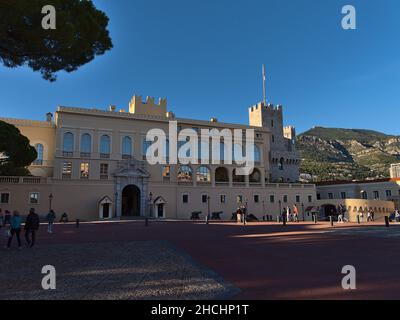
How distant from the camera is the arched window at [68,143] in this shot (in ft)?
135

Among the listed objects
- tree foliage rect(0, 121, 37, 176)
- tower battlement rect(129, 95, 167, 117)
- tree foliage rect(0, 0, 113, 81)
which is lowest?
Result: tree foliage rect(0, 121, 37, 176)

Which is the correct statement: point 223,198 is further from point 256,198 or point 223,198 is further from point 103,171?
point 103,171

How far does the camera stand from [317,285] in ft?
23.2

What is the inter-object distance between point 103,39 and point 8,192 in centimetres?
2894

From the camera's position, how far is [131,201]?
4612 cm

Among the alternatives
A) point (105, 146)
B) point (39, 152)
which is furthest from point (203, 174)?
point (39, 152)

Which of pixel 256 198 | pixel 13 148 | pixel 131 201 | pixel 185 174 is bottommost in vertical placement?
pixel 131 201

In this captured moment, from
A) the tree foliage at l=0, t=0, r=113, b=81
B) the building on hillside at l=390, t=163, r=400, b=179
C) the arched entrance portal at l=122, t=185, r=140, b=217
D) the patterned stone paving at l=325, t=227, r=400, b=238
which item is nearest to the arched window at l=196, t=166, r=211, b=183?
the arched entrance portal at l=122, t=185, r=140, b=217

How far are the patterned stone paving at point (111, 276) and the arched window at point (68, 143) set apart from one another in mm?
30354

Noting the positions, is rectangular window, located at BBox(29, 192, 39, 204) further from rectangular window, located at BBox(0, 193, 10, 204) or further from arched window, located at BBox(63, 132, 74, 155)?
arched window, located at BBox(63, 132, 74, 155)

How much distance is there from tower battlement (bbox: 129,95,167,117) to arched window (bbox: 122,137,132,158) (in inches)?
281

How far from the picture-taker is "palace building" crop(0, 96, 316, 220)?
3962cm

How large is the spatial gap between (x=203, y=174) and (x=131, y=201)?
11378 millimetres

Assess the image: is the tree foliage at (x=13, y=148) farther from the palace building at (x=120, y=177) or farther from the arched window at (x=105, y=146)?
the arched window at (x=105, y=146)
